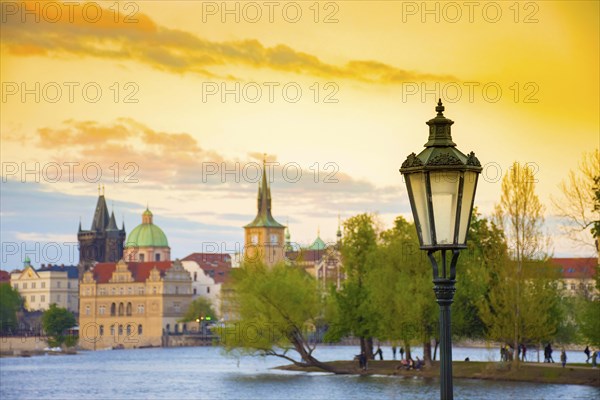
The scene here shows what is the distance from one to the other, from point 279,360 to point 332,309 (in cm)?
3801

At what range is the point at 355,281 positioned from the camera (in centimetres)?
8656

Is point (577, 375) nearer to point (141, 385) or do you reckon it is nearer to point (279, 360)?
point (141, 385)

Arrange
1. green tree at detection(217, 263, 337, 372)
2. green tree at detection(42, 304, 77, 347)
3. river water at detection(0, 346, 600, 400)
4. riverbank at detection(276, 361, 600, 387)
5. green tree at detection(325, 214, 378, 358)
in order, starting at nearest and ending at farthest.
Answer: river water at detection(0, 346, 600, 400)
riverbank at detection(276, 361, 600, 387)
green tree at detection(217, 263, 337, 372)
green tree at detection(325, 214, 378, 358)
green tree at detection(42, 304, 77, 347)

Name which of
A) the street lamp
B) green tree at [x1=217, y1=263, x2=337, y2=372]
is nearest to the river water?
green tree at [x1=217, y1=263, x2=337, y2=372]

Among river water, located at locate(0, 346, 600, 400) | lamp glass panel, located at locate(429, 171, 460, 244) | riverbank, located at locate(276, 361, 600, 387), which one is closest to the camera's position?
lamp glass panel, located at locate(429, 171, 460, 244)

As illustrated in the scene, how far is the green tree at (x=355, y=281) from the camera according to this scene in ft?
279

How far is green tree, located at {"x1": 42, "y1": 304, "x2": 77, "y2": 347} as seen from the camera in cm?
18176

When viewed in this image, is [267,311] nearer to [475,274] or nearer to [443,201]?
[475,274]

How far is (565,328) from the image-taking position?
3866 inches

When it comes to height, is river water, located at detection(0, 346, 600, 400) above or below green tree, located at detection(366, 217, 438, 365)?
below

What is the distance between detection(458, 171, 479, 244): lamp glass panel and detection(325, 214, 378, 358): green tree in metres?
74.6

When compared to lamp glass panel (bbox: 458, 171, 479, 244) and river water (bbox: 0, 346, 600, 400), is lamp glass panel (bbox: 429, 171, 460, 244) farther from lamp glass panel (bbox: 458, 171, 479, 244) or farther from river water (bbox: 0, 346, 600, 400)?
river water (bbox: 0, 346, 600, 400)

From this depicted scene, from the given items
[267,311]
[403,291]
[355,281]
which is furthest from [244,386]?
[355,281]

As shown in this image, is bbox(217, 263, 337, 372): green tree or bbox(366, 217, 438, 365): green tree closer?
bbox(366, 217, 438, 365): green tree
